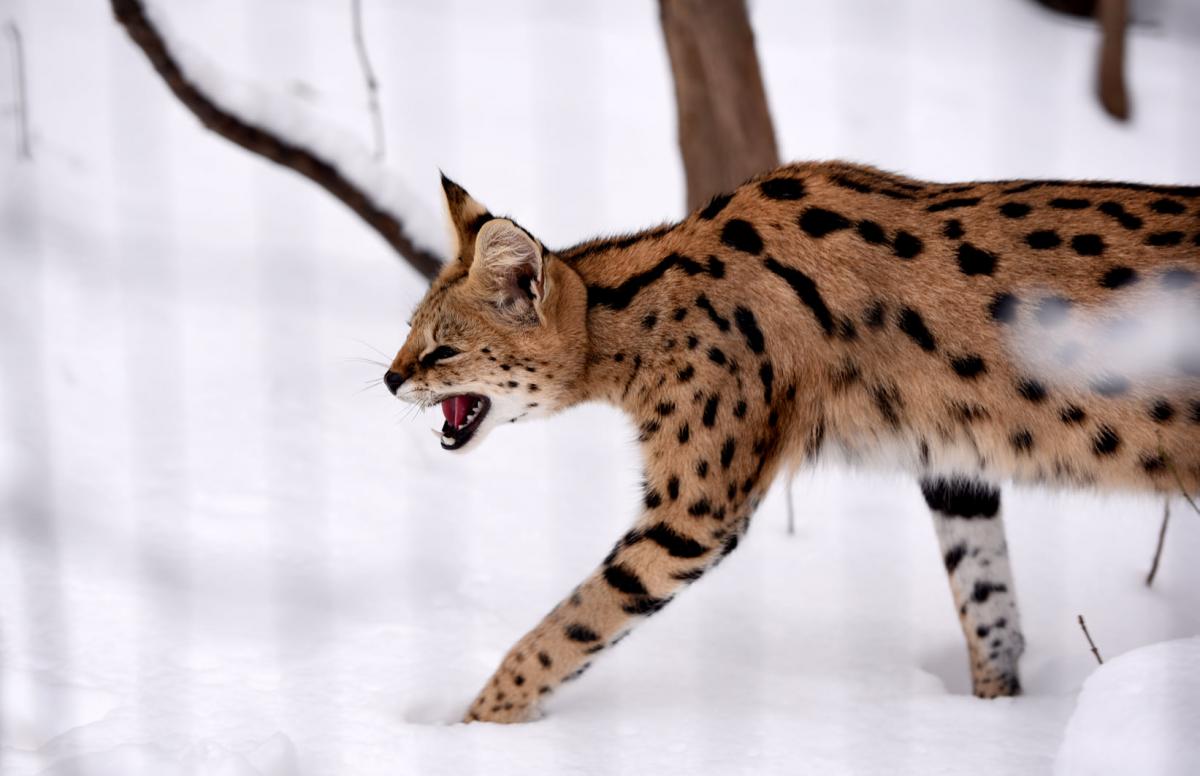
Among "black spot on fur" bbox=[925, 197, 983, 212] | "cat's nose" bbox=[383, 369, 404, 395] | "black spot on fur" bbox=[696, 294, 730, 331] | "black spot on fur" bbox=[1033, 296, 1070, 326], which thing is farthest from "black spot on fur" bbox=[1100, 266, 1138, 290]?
"cat's nose" bbox=[383, 369, 404, 395]

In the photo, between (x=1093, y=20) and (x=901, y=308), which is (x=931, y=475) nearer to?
(x=901, y=308)

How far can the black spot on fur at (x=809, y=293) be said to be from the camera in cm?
393

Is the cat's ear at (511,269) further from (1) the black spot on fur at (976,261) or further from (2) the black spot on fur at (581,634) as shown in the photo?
(1) the black spot on fur at (976,261)

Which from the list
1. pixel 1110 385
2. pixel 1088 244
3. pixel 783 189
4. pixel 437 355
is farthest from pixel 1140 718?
pixel 437 355

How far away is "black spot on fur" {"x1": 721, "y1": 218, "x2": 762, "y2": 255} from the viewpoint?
4.01m

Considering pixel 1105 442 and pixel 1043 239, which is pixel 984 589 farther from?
pixel 1043 239

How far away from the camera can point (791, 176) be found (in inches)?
165

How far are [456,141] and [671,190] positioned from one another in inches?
60.5

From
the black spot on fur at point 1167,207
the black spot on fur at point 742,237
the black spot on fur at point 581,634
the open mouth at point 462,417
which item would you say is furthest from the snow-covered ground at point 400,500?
the black spot on fur at point 1167,207

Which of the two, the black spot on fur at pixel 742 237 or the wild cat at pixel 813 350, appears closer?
the wild cat at pixel 813 350

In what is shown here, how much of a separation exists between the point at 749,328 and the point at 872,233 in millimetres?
468

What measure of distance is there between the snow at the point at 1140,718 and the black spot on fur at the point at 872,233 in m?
1.34

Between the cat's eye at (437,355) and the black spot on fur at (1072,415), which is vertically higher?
the cat's eye at (437,355)

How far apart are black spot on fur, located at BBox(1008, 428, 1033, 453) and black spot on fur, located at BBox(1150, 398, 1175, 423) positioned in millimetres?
335
